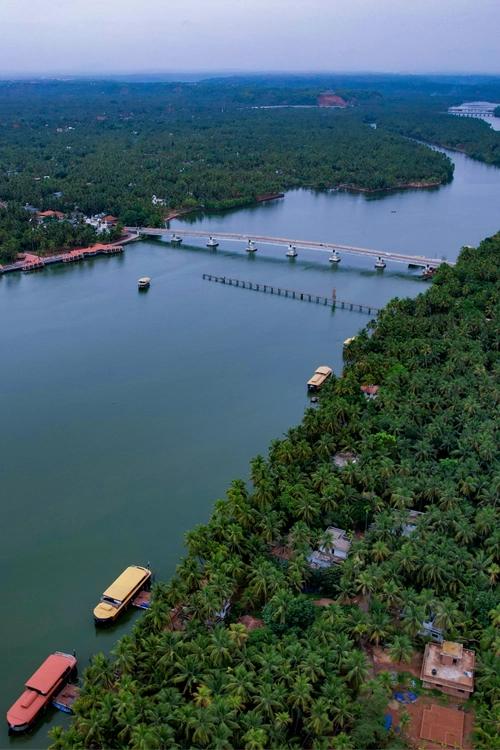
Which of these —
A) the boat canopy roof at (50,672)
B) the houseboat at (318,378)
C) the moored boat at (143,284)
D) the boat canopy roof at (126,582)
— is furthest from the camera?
the moored boat at (143,284)

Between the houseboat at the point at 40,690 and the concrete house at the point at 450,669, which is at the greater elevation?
the concrete house at the point at 450,669

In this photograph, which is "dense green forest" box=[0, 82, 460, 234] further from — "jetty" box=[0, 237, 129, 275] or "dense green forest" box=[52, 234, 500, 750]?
"dense green forest" box=[52, 234, 500, 750]

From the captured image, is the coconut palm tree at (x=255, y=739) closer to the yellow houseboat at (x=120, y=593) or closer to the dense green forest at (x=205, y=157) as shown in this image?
the yellow houseboat at (x=120, y=593)

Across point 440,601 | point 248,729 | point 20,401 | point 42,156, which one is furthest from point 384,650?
point 42,156

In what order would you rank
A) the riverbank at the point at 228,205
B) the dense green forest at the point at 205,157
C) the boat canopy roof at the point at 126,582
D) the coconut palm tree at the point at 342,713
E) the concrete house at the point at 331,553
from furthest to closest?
the dense green forest at the point at 205,157
the riverbank at the point at 228,205
the concrete house at the point at 331,553
the boat canopy roof at the point at 126,582
the coconut palm tree at the point at 342,713

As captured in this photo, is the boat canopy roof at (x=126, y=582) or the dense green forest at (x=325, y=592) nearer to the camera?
the dense green forest at (x=325, y=592)

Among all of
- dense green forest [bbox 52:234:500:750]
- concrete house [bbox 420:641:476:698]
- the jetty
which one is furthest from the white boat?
concrete house [bbox 420:641:476:698]

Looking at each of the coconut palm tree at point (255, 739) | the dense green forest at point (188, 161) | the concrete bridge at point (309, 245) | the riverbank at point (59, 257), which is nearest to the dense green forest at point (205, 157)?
the dense green forest at point (188, 161)
